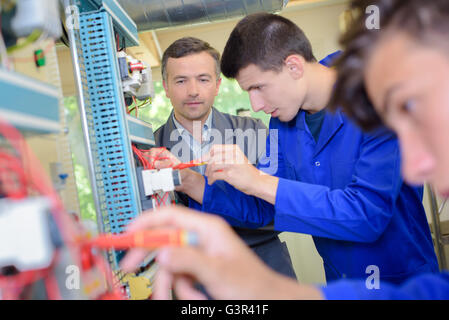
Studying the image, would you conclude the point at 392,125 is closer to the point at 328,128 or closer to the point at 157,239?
the point at 157,239

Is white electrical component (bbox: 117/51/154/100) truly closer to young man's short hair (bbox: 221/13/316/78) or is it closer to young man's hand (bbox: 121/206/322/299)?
young man's short hair (bbox: 221/13/316/78)

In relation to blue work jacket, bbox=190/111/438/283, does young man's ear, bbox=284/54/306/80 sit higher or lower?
higher

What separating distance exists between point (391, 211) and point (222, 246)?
0.77 meters

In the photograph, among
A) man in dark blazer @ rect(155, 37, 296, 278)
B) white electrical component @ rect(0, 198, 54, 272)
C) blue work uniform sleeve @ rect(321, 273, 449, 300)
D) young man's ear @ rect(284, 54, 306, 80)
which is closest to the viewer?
white electrical component @ rect(0, 198, 54, 272)

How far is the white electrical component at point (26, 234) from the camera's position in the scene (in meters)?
0.44

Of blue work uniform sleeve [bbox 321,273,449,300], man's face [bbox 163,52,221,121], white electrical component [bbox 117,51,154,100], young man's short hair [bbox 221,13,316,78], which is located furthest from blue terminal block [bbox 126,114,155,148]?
blue work uniform sleeve [bbox 321,273,449,300]

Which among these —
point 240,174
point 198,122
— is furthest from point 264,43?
point 198,122

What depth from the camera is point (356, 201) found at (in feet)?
3.51

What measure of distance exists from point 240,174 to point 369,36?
62 centimetres

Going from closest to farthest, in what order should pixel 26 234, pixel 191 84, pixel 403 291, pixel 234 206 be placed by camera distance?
pixel 26 234 < pixel 403 291 < pixel 234 206 < pixel 191 84

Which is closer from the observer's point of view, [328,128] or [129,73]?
[129,73]

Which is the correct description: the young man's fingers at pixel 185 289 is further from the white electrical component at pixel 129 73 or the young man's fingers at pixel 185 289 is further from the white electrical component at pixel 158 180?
the white electrical component at pixel 129 73

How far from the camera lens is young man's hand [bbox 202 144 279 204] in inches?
44.9
